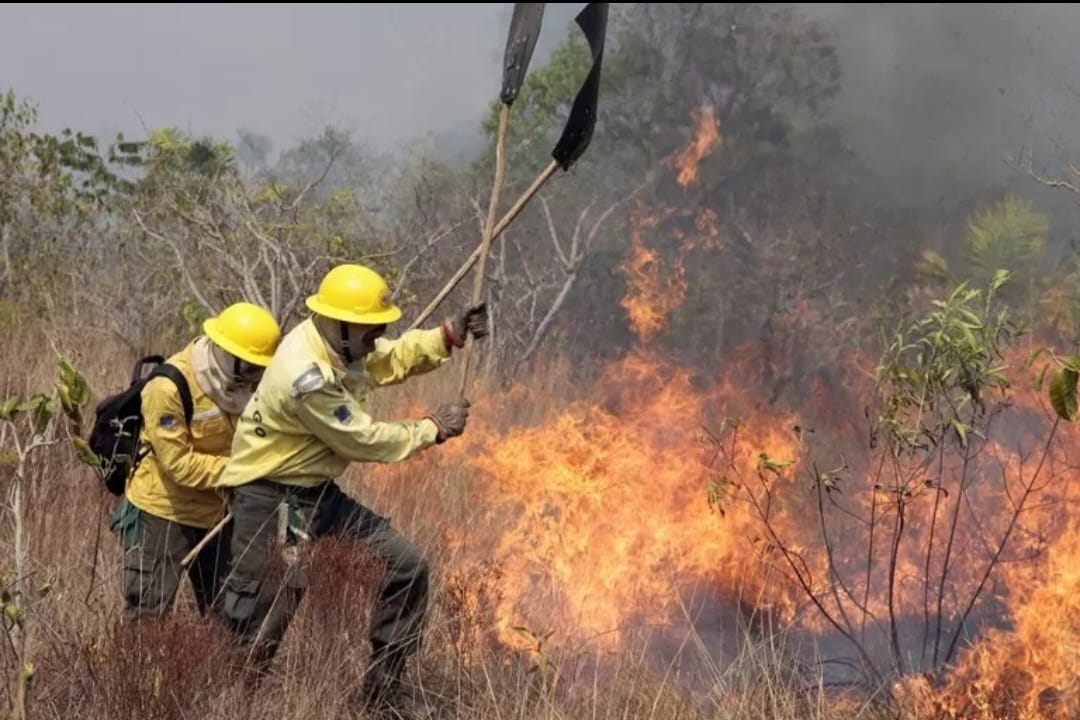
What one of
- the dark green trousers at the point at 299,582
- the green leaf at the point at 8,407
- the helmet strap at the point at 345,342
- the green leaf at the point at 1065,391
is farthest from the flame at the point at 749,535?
the green leaf at the point at 8,407

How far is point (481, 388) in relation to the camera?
8.34 metres

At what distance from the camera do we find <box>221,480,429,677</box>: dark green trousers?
3.77 m

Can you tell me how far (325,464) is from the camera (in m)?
3.95

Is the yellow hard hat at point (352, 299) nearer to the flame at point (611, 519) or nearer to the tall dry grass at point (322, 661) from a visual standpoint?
the tall dry grass at point (322, 661)

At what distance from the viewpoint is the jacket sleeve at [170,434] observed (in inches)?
152

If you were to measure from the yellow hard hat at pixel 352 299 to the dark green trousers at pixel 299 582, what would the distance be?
0.71 metres

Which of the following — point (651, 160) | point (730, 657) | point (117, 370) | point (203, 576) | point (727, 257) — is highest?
point (651, 160)

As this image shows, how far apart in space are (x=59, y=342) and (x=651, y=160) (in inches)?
417

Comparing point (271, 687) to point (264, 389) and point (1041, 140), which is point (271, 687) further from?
point (1041, 140)

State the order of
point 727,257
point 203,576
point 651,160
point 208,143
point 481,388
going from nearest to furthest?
point 203,576
point 481,388
point 208,143
point 727,257
point 651,160

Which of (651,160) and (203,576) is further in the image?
(651,160)

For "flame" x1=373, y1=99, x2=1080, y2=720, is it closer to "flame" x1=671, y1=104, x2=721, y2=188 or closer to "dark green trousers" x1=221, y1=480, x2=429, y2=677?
"dark green trousers" x1=221, y1=480, x2=429, y2=677

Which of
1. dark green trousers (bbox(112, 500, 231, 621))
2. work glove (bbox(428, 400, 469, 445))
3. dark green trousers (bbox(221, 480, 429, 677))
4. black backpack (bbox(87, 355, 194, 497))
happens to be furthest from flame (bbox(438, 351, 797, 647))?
black backpack (bbox(87, 355, 194, 497))

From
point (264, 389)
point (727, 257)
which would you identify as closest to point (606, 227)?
point (727, 257)
